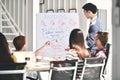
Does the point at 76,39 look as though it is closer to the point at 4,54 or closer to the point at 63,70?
the point at 63,70

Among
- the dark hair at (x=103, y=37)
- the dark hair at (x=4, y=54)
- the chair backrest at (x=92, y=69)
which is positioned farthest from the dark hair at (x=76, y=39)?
the dark hair at (x=4, y=54)

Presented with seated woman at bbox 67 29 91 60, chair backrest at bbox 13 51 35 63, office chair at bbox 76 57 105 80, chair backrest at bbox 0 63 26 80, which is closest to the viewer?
chair backrest at bbox 0 63 26 80

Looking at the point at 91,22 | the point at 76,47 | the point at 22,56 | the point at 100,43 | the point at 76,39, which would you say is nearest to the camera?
the point at 22,56

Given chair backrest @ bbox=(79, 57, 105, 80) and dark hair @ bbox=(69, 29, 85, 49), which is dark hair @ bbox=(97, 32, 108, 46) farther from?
chair backrest @ bbox=(79, 57, 105, 80)

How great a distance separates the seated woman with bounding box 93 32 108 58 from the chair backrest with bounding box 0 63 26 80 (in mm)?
2128

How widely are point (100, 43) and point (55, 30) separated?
1.20 metres

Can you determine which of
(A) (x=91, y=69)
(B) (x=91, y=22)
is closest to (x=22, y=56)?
(A) (x=91, y=69)

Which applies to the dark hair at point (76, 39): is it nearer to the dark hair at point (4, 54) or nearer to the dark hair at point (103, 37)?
the dark hair at point (103, 37)

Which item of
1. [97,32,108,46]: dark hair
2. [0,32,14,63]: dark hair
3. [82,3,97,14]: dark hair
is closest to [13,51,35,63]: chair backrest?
[0,32,14,63]: dark hair

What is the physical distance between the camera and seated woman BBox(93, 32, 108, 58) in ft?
15.7

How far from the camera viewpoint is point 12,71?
2689 mm

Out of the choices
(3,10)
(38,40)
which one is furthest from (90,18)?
(3,10)

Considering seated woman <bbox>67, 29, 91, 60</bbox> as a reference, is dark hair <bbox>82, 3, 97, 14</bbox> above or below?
above

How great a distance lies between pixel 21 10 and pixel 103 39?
211 centimetres
